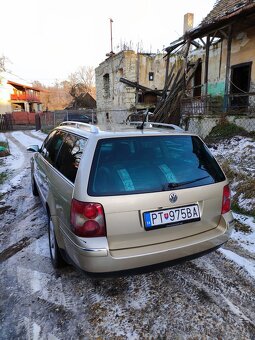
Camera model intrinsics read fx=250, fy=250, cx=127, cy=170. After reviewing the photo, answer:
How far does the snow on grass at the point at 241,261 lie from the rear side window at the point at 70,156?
2.06 m

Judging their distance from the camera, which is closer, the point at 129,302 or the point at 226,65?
the point at 129,302

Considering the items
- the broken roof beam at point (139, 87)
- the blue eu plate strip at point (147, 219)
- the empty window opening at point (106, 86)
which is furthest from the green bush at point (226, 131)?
the empty window opening at point (106, 86)

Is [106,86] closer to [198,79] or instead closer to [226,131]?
[198,79]

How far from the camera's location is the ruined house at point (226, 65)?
8.58m

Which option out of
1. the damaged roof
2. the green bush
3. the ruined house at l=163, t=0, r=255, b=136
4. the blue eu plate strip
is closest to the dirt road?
the blue eu plate strip

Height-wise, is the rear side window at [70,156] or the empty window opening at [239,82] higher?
the empty window opening at [239,82]

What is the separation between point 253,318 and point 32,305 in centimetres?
191

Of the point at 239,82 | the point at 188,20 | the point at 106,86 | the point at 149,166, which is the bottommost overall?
the point at 149,166

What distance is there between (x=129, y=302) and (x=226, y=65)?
10472 mm

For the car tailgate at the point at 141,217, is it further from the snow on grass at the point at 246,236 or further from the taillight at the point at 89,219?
the snow on grass at the point at 246,236

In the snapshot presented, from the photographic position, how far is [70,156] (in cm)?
262

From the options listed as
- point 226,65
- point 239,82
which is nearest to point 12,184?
point 226,65

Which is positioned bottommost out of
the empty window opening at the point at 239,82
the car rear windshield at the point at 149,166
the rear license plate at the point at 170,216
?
the rear license plate at the point at 170,216

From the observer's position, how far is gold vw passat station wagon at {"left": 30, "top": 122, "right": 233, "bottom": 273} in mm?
1970
